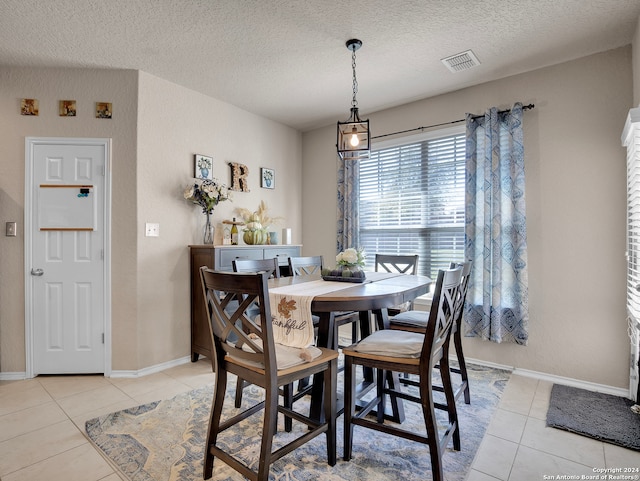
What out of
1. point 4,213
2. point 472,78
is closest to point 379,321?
point 472,78

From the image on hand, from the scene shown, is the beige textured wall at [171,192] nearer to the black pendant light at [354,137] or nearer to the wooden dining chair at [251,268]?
the wooden dining chair at [251,268]

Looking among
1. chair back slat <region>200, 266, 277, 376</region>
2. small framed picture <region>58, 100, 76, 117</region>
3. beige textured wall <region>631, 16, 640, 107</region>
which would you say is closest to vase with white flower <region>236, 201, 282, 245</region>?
small framed picture <region>58, 100, 76, 117</region>

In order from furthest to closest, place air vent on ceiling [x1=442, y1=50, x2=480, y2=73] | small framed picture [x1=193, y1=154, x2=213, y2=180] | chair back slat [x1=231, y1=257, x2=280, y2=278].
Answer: small framed picture [x1=193, y1=154, x2=213, y2=180], air vent on ceiling [x1=442, y1=50, x2=480, y2=73], chair back slat [x1=231, y1=257, x2=280, y2=278]

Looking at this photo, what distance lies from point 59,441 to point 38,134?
2.43 metres

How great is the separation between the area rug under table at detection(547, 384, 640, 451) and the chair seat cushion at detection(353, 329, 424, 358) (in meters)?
1.18

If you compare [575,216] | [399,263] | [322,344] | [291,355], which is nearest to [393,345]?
[322,344]

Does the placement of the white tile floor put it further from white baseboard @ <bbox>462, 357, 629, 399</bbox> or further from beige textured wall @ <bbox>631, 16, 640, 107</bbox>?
beige textured wall @ <bbox>631, 16, 640, 107</bbox>

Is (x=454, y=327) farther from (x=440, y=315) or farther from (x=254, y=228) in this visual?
(x=254, y=228)

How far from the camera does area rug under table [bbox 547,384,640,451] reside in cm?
203

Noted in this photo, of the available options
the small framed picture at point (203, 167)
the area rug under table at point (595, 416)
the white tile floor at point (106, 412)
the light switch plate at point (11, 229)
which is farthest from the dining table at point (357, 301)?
the light switch plate at point (11, 229)

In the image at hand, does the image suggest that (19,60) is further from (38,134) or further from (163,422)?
(163,422)

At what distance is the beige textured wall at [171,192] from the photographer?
3.10 meters

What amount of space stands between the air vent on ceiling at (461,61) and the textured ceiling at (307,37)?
0.15 feet

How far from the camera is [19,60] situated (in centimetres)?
283
